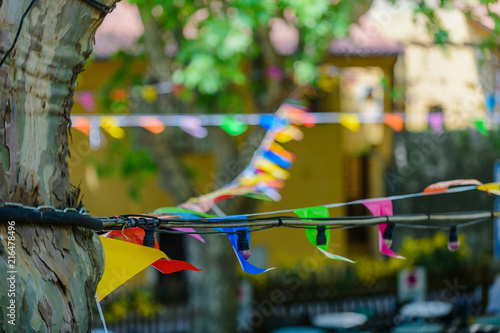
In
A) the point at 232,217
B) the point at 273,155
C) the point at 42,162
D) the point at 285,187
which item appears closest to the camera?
the point at 42,162

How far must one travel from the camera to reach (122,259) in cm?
263

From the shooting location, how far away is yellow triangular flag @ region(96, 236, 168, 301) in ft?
8.61

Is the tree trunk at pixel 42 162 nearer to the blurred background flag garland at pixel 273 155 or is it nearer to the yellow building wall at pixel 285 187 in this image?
the blurred background flag garland at pixel 273 155

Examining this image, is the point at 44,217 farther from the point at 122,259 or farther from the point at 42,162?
the point at 122,259

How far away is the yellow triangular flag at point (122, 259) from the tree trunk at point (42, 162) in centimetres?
34

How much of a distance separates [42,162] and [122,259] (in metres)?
0.64

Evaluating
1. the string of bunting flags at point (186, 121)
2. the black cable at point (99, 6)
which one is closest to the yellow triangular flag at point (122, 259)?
the black cable at point (99, 6)

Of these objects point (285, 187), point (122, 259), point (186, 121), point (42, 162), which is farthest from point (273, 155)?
point (285, 187)

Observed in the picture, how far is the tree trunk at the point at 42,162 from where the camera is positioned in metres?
2.07

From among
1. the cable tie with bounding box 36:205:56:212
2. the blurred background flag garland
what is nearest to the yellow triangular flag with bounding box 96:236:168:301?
the cable tie with bounding box 36:205:56:212

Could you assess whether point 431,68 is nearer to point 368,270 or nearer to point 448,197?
point 448,197

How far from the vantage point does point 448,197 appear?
46.6 ft

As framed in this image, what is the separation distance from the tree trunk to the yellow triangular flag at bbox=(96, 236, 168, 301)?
1.10ft

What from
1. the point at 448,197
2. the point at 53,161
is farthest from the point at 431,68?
the point at 53,161
